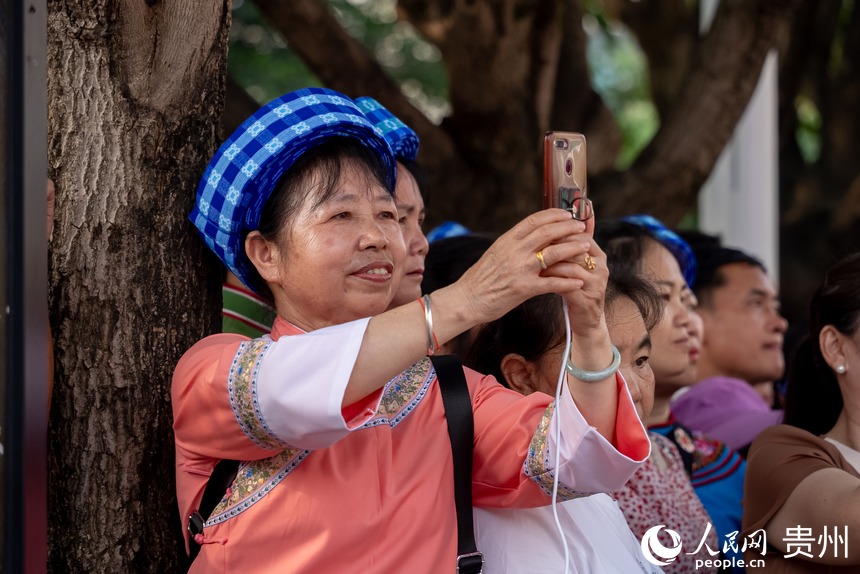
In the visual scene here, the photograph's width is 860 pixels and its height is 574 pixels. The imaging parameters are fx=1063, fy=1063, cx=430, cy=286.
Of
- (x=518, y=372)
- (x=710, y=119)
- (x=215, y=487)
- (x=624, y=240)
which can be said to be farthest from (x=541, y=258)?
(x=710, y=119)

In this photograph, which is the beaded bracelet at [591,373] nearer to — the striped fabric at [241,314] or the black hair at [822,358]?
the striped fabric at [241,314]

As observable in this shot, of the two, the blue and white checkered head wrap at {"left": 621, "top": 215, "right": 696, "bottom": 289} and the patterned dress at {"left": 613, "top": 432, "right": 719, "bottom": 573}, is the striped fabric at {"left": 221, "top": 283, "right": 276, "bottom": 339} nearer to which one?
the patterned dress at {"left": 613, "top": 432, "right": 719, "bottom": 573}

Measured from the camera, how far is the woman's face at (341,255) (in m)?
1.98

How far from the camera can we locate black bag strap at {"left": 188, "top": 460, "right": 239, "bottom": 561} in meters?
1.93

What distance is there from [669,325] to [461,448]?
4.40 ft

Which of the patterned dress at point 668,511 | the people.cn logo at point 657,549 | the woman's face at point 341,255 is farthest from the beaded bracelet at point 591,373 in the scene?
the patterned dress at point 668,511

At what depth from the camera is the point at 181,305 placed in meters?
2.21

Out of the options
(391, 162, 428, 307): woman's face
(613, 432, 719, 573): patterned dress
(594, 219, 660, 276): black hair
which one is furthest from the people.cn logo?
(391, 162, 428, 307): woman's face

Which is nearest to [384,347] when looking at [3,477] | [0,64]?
[3,477]

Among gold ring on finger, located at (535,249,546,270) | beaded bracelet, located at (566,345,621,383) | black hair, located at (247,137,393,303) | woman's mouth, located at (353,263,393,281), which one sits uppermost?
black hair, located at (247,137,393,303)

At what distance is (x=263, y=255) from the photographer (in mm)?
2088

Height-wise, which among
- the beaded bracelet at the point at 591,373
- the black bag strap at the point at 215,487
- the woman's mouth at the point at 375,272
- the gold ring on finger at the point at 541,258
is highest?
the gold ring on finger at the point at 541,258

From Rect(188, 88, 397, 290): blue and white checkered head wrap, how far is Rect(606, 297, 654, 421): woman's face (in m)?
0.63

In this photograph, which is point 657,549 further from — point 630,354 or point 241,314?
point 241,314
